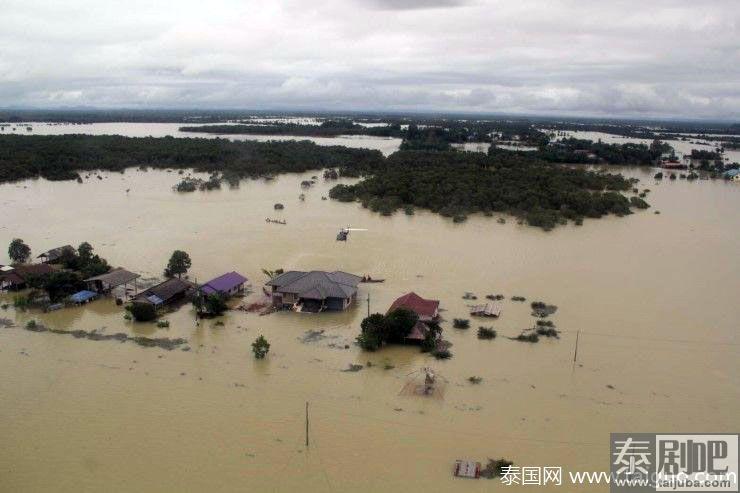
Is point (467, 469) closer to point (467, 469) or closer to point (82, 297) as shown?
point (467, 469)

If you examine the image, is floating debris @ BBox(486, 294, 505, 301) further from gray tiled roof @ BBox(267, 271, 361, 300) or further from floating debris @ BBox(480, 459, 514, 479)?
floating debris @ BBox(480, 459, 514, 479)

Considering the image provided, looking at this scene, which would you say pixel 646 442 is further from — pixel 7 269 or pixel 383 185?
pixel 383 185

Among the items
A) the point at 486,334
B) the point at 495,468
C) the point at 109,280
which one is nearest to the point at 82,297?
the point at 109,280

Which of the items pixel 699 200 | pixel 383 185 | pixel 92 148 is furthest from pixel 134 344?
pixel 92 148

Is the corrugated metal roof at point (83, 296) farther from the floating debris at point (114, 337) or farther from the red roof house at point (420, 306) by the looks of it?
the red roof house at point (420, 306)

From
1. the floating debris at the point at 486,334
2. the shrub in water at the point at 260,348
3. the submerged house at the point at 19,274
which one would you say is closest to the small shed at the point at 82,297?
the submerged house at the point at 19,274

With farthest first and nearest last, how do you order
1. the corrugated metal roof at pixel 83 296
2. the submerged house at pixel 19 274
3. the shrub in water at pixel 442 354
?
the submerged house at pixel 19 274 → the corrugated metal roof at pixel 83 296 → the shrub in water at pixel 442 354

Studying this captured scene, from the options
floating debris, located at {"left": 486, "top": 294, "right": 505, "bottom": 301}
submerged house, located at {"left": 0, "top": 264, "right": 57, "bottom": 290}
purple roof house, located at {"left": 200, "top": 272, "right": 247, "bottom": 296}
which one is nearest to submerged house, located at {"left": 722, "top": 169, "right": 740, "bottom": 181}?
floating debris, located at {"left": 486, "top": 294, "right": 505, "bottom": 301}
